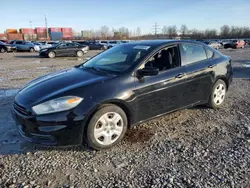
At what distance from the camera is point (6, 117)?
175 inches

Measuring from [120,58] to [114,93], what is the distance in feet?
3.68

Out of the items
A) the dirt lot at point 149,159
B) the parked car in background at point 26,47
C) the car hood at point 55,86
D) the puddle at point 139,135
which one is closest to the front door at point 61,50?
the parked car in background at point 26,47

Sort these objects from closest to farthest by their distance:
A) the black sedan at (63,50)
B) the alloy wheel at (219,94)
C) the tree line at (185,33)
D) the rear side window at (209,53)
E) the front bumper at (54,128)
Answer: the front bumper at (54,128) → the rear side window at (209,53) → the alloy wheel at (219,94) → the black sedan at (63,50) → the tree line at (185,33)

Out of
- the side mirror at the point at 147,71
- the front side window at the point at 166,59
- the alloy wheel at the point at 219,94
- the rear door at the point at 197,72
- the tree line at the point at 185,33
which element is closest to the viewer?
the side mirror at the point at 147,71

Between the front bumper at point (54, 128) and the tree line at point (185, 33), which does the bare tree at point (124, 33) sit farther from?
the front bumper at point (54, 128)

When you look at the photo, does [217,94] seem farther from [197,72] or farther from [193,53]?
[193,53]

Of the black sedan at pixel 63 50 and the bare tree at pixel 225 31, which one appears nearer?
the black sedan at pixel 63 50

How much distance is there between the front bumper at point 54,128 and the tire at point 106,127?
170 millimetres

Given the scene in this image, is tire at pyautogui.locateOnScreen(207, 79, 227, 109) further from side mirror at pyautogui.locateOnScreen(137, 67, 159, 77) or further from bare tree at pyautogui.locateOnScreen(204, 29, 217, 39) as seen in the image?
bare tree at pyautogui.locateOnScreen(204, 29, 217, 39)

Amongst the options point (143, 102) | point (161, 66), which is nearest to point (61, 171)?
point (143, 102)

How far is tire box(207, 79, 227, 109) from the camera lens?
467 cm

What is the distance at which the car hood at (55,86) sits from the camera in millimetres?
3031

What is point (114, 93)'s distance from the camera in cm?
314

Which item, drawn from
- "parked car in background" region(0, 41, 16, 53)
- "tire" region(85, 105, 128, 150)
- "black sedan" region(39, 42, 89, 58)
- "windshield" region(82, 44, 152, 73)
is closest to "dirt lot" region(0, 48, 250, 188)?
"tire" region(85, 105, 128, 150)
